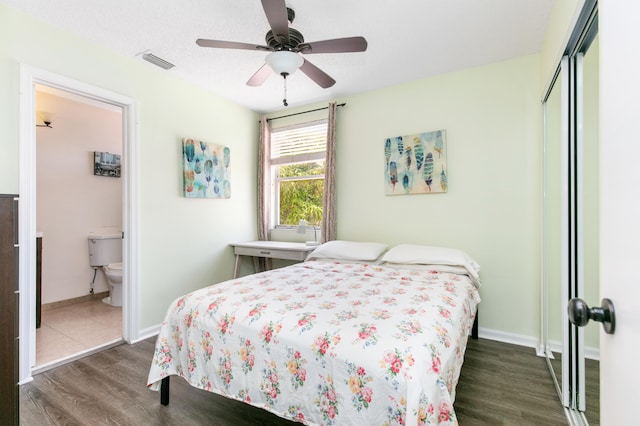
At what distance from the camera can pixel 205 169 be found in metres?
3.59

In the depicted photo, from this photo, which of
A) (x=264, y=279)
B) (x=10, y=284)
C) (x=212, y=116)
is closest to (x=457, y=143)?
(x=264, y=279)

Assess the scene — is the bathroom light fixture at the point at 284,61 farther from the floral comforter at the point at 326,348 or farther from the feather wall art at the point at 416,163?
the feather wall art at the point at 416,163

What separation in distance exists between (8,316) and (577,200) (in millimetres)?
2987

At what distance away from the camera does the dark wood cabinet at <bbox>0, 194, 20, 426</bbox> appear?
153 cm

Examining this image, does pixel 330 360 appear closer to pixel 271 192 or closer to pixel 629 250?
pixel 629 250

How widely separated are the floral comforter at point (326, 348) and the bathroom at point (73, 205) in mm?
2030

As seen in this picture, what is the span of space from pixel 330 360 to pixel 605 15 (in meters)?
1.38

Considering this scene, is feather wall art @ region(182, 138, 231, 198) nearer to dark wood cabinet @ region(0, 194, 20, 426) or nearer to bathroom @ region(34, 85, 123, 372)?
bathroom @ region(34, 85, 123, 372)

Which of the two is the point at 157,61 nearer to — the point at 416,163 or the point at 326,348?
the point at 416,163

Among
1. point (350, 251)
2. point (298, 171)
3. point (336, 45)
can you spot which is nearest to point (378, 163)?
point (350, 251)

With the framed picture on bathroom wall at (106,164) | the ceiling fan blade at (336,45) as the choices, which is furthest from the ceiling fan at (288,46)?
the framed picture on bathroom wall at (106,164)

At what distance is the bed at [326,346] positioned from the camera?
3.98 feet

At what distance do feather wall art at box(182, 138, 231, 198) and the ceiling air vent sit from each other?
0.71 m

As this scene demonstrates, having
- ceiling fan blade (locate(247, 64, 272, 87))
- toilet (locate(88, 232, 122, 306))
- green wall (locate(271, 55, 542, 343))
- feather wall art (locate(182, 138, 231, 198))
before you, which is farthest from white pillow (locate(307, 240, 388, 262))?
toilet (locate(88, 232, 122, 306))
